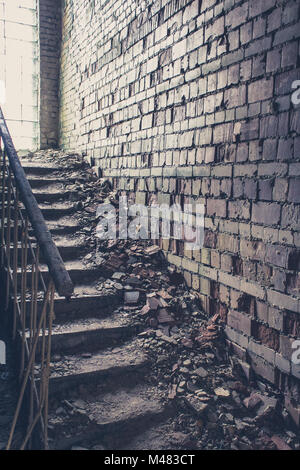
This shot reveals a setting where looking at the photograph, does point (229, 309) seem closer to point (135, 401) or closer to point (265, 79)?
point (135, 401)

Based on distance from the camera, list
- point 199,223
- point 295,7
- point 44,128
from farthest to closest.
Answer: point 44,128, point 199,223, point 295,7

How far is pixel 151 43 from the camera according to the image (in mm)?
3969

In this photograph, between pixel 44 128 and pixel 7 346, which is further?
pixel 44 128

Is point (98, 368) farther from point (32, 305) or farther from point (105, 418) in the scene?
point (32, 305)

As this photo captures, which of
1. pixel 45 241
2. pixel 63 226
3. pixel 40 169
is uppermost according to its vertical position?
pixel 40 169

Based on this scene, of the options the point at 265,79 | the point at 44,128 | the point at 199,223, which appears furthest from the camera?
the point at 44,128

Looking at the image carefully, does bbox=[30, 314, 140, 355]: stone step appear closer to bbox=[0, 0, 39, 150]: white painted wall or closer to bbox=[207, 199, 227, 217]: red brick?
bbox=[207, 199, 227, 217]: red brick

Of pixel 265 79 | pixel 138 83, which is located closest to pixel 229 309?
pixel 265 79

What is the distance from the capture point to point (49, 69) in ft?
25.3

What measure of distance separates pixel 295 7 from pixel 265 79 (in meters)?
0.42

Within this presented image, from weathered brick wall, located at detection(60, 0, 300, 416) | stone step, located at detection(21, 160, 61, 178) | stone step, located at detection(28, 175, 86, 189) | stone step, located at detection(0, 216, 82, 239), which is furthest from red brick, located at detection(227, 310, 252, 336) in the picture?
stone step, located at detection(21, 160, 61, 178)

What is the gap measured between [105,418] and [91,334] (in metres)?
0.71

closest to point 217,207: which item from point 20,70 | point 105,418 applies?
point 105,418

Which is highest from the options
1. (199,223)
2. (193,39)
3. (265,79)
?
(193,39)
